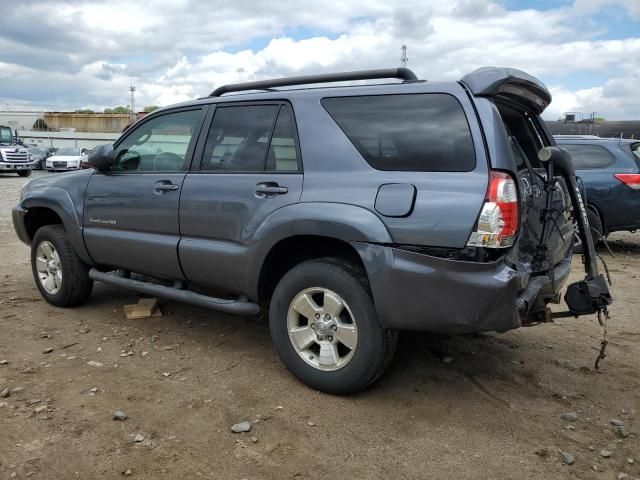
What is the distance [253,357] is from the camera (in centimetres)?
406

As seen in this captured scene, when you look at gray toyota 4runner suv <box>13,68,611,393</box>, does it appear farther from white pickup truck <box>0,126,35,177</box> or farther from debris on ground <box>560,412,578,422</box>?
white pickup truck <box>0,126,35,177</box>

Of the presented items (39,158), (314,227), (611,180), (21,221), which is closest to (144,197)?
(314,227)

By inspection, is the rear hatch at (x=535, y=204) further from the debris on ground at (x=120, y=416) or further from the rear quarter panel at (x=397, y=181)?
the debris on ground at (x=120, y=416)

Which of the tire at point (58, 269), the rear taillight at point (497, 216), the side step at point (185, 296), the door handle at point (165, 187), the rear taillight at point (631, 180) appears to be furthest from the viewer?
the rear taillight at point (631, 180)

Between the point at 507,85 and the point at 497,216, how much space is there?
0.89 metres

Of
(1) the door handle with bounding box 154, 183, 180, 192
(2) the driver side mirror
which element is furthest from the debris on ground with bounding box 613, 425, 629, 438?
(2) the driver side mirror

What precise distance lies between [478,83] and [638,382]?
228 centimetres

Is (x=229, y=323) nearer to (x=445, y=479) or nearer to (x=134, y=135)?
(x=134, y=135)

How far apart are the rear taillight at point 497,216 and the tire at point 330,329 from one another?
732 millimetres

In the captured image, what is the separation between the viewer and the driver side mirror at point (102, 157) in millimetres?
4609

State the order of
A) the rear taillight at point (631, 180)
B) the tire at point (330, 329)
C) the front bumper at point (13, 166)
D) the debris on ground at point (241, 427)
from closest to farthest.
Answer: the debris on ground at point (241, 427) → the tire at point (330, 329) → the rear taillight at point (631, 180) → the front bumper at point (13, 166)

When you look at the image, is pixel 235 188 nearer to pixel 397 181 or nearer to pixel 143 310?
pixel 397 181

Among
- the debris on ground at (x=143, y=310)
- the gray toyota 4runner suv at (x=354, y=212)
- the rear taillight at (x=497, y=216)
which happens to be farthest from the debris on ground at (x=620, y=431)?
the debris on ground at (x=143, y=310)

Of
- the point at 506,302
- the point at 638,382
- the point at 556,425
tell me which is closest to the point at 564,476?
the point at 556,425
